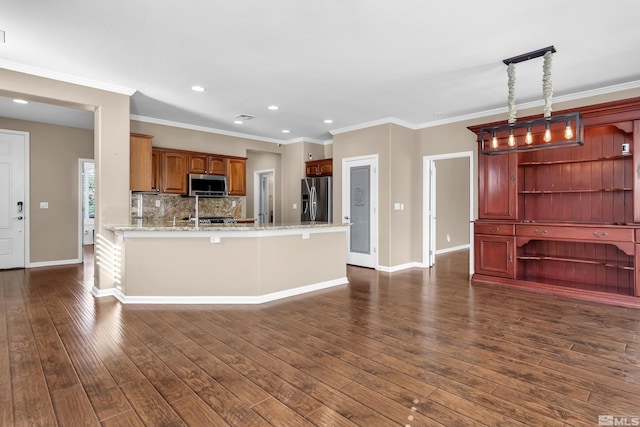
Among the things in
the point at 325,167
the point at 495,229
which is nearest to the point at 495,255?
the point at 495,229

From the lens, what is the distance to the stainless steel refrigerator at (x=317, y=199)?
7.02 meters

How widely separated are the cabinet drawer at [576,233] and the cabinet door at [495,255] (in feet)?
0.81

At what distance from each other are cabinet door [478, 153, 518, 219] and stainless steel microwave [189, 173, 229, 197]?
4.48m

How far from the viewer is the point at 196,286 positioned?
13.3 ft

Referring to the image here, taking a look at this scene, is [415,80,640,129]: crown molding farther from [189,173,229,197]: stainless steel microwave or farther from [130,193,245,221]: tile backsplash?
[130,193,245,221]: tile backsplash

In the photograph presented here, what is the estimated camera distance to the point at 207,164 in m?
6.53

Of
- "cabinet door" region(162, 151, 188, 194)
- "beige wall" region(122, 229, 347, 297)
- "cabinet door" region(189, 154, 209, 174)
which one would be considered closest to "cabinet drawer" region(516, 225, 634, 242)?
"beige wall" region(122, 229, 347, 297)

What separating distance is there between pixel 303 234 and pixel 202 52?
94.5 inches

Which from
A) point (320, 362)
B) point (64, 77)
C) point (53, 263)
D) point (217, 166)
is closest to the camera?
point (320, 362)

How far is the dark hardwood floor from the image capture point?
1923 mm

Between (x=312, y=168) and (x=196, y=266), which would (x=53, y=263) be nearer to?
(x=196, y=266)

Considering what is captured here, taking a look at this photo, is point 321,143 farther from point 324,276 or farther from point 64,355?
point 64,355

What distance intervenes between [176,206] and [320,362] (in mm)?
4962

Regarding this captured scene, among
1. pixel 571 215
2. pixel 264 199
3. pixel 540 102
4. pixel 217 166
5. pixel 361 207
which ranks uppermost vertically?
pixel 540 102
